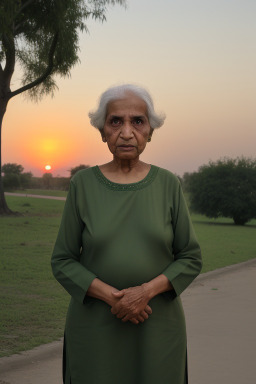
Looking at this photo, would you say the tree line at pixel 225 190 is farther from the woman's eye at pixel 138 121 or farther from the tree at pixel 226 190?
the woman's eye at pixel 138 121

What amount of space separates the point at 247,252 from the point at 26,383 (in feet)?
43.3

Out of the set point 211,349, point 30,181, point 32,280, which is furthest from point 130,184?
point 30,181

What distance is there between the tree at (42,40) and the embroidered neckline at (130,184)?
22.6m

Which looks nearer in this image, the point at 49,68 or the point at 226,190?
the point at 49,68

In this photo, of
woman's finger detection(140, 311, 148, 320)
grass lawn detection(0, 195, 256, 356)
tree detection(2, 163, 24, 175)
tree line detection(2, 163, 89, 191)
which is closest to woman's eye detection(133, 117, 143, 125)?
woman's finger detection(140, 311, 148, 320)

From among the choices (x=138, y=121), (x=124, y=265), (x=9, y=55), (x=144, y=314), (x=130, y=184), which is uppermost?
(x=9, y=55)

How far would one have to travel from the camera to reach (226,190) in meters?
35.1

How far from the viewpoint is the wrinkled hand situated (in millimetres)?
2662

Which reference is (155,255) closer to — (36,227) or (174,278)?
(174,278)

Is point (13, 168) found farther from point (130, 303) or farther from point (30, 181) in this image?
point (130, 303)

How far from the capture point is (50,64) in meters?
25.6

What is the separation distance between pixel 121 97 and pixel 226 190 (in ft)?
107

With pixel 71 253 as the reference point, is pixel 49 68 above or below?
above

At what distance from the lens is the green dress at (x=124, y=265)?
8.93 feet
